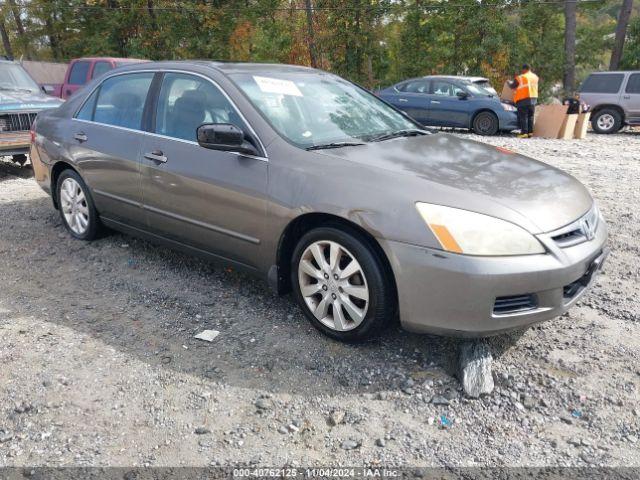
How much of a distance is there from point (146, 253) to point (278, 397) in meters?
2.52

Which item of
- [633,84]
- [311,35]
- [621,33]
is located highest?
[311,35]

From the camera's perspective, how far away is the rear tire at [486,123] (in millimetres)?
13688

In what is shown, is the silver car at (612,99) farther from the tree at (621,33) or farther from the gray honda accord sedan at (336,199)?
the gray honda accord sedan at (336,199)

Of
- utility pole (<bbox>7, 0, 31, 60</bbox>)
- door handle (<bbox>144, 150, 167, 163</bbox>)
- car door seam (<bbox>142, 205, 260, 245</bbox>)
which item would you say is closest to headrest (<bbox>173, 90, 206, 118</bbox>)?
door handle (<bbox>144, 150, 167, 163</bbox>)

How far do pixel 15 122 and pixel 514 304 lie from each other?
7.99 meters

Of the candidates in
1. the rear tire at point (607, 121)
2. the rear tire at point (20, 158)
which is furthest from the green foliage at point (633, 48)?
the rear tire at point (20, 158)

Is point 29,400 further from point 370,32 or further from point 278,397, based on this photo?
point 370,32

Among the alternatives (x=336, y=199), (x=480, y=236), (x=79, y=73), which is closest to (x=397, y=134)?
(x=336, y=199)

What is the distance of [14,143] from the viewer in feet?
26.7

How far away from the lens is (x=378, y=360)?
314 cm

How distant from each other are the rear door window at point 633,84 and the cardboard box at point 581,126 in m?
1.87

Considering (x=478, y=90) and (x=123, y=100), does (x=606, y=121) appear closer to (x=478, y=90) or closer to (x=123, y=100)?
(x=478, y=90)

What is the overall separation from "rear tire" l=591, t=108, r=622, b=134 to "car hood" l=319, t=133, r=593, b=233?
12867 mm

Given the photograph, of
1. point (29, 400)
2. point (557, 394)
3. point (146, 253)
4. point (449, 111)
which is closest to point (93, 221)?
point (146, 253)
